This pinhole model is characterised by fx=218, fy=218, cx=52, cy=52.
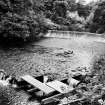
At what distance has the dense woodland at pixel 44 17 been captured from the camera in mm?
20297

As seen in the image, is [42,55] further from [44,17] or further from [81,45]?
[44,17]

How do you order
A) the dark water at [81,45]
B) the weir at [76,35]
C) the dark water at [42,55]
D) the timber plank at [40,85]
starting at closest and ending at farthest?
1. the timber plank at [40,85]
2. the dark water at [42,55]
3. the dark water at [81,45]
4. the weir at [76,35]

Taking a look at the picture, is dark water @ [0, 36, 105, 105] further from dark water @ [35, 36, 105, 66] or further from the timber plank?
the timber plank

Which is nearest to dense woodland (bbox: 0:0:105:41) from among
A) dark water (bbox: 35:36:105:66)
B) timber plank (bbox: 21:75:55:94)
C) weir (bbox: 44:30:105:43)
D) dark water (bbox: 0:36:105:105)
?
weir (bbox: 44:30:105:43)

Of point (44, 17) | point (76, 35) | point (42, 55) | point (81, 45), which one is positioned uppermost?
point (44, 17)

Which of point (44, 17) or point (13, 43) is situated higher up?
point (44, 17)

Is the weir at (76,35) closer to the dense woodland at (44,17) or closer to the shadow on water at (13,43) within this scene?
the dense woodland at (44,17)

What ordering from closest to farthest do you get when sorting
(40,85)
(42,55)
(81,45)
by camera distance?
(40,85)
(42,55)
(81,45)

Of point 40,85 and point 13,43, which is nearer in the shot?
point 40,85

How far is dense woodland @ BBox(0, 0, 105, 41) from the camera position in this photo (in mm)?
20297

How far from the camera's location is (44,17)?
25297mm

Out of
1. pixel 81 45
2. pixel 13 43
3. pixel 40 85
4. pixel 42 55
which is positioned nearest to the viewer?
pixel 40 85

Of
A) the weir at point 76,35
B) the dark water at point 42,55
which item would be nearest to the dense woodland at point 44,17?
the weir at point 76,35

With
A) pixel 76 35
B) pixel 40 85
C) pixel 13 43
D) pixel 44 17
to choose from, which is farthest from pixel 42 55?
pixel 44 17
